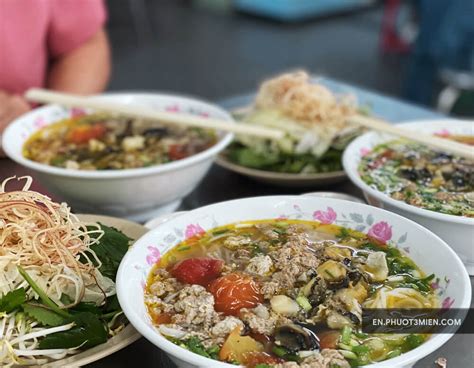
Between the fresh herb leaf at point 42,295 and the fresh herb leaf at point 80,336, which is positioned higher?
the fresh herb leaf at point 42,295

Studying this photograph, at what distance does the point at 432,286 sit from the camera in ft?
3.79

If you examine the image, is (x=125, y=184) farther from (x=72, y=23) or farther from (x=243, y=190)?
(x=72, y=23)

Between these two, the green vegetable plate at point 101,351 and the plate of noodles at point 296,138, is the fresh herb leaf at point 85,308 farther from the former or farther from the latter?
the plate of noodles at point 296,138

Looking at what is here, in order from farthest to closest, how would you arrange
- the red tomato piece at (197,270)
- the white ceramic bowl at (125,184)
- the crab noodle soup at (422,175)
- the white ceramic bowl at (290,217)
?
the white ceramic bowl at (125,184), the crab noodle soup at (422,175), the red tomato piece at (197,270), the white ceramic bowl at (290,217)

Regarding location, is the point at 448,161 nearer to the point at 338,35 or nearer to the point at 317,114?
the point at 317,114

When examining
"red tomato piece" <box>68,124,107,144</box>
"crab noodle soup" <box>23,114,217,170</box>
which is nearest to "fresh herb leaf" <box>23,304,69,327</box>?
"crab noodle soup" <box>23,114,217,170</box>

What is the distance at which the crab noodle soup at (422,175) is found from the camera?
4.67ft

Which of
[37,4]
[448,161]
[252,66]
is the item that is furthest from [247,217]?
[252,66]

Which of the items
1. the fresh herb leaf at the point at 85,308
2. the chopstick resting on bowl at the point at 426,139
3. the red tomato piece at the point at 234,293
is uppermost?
the chopstick resting on bowl at the point at 426,139

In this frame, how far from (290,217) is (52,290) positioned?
1.69 ft

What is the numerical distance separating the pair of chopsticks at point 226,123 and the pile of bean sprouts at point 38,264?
0.61 meters

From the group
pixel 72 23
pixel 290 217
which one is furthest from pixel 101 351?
pixel 72 23

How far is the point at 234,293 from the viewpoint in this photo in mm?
1142

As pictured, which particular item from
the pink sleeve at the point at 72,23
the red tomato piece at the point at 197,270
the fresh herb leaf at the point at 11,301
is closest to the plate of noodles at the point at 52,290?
the fresh herb leaf at the point at 11,301
